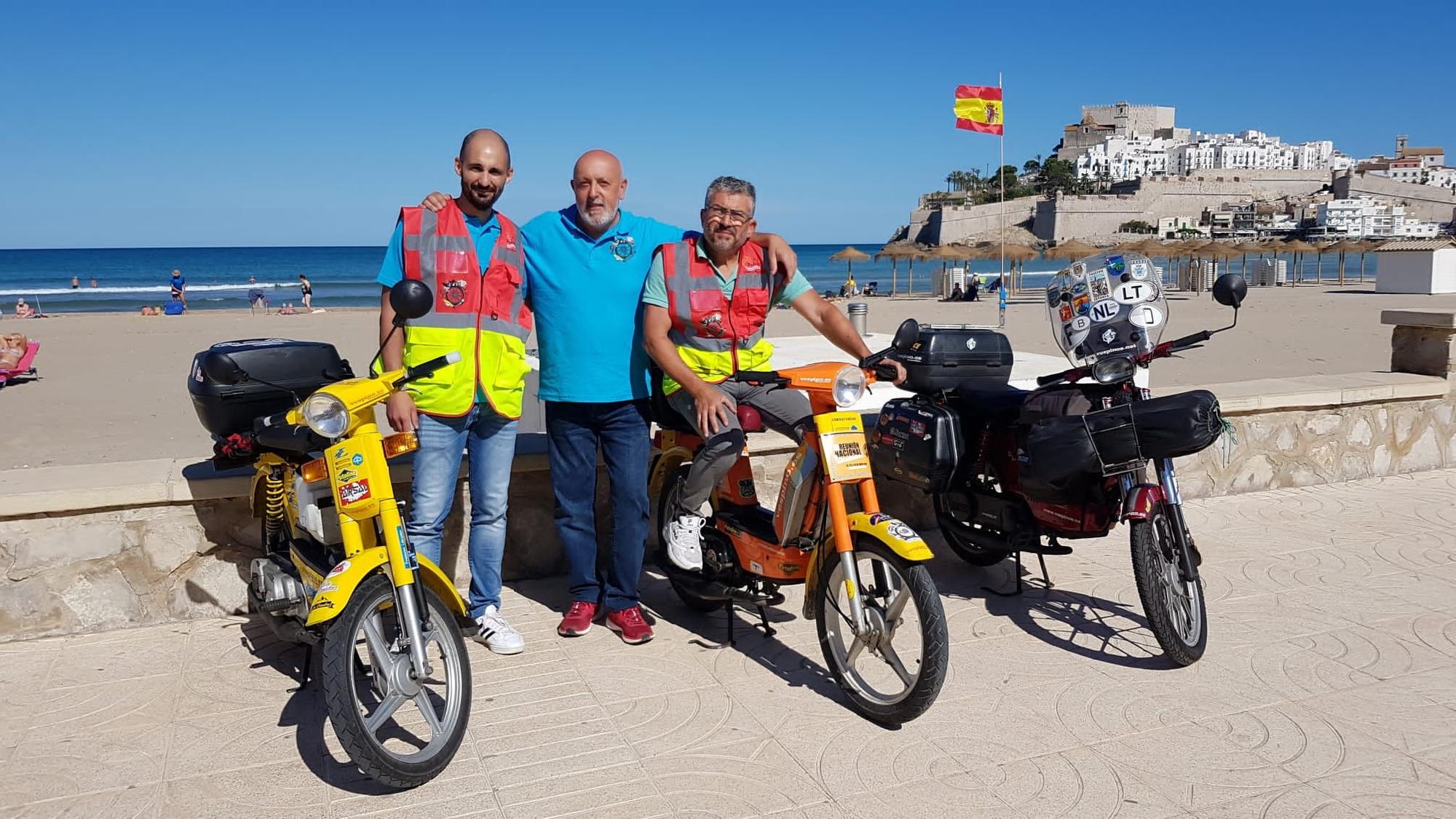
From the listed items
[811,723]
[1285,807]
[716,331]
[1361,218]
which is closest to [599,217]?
[716,331]

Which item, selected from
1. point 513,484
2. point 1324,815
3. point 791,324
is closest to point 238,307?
point 791,324

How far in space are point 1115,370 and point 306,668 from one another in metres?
2.85

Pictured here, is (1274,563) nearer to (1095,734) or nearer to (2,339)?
(1095,734)

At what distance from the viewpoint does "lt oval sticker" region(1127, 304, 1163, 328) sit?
3.74 m

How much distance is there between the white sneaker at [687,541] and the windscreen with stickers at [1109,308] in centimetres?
147

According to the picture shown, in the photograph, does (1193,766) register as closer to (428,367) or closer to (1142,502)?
(1142,502)

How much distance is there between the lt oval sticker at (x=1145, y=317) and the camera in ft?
A: 12.3

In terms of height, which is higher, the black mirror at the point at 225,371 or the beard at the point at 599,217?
the beard at the point at 599,217

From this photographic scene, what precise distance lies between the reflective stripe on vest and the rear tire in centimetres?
78

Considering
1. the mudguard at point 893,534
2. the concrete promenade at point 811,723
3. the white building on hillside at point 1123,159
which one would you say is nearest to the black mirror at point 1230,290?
the concrete promenade at point 811,723

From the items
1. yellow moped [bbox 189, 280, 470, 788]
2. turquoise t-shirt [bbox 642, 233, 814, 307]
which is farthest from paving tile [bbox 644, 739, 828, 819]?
turquoise t-shirt [bbox 642, 233, 814, 307]

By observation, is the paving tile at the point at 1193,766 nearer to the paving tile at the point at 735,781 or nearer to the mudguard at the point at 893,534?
the mudguard at the point at 893,534

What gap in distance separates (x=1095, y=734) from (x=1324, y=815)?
61 centimetres

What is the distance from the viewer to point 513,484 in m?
4.47
